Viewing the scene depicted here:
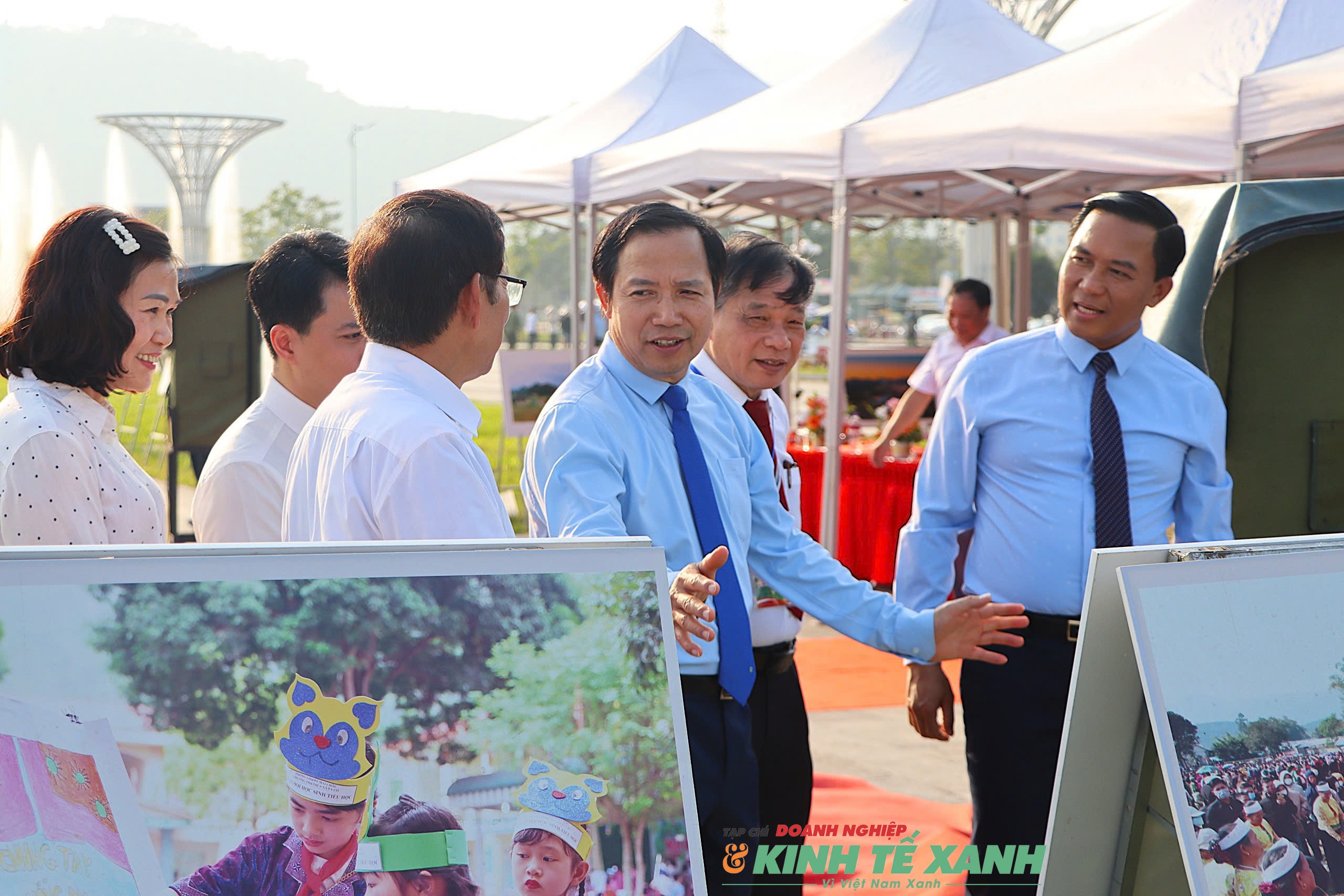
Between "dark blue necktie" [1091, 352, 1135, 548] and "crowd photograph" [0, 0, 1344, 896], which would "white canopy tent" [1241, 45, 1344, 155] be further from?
"dark blue necktie" [1091, 352, 1135, 548]

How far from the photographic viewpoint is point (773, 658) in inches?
109

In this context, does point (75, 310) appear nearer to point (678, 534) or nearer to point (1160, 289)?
point (678, 534)

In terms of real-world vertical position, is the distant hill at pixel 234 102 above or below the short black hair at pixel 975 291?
above

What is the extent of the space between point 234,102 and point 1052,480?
612ft

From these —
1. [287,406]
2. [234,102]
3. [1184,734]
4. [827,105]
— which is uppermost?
[234,102]

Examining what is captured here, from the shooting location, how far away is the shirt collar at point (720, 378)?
3100 millimetres

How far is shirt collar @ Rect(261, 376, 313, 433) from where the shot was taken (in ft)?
8.61

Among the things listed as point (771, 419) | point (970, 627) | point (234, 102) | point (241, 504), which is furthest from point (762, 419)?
point (234, 102)

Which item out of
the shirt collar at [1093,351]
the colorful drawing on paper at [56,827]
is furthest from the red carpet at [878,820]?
the colorful drawing on paper at [56,827]

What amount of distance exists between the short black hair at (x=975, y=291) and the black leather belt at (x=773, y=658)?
5.69 meters

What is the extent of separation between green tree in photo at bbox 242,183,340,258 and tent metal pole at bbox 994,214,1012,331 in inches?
1412

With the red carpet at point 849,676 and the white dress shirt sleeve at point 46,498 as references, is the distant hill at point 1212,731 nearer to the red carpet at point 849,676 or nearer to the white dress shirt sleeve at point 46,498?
the white dress shirt sleeve at point 46,498

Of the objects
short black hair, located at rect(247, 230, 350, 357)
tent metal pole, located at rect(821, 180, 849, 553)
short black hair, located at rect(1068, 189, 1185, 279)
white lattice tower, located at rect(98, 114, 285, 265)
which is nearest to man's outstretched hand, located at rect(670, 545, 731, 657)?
short black hair, located at rect(247, 230, 350, 357)

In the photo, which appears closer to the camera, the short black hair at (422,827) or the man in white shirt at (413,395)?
the short black hair at (422,827)
